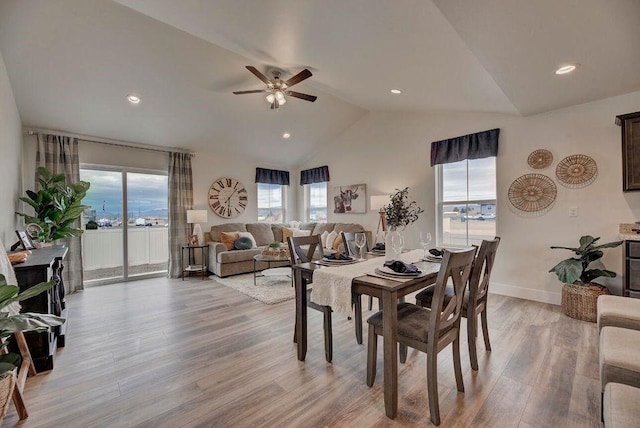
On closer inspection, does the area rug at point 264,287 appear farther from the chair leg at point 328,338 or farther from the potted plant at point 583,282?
the potted plant at point 583,282

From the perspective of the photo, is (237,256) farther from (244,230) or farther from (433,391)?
(433,391)

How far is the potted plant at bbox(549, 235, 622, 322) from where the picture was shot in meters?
3.03

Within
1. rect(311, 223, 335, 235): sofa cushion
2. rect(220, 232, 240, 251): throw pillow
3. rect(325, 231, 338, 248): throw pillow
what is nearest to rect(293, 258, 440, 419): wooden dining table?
rect(325, 231, 338, 248): throw pillow

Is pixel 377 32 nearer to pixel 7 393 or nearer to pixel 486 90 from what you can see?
pixel 486 90

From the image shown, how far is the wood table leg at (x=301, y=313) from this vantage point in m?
2.28

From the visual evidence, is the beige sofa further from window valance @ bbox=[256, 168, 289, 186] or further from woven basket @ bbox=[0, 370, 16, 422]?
woven basket @ bbox=[0, 370, 16, 422]

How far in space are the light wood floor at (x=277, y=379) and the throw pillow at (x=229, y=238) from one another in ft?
7.68

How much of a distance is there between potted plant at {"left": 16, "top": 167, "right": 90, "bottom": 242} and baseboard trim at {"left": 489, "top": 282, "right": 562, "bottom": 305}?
5639mm

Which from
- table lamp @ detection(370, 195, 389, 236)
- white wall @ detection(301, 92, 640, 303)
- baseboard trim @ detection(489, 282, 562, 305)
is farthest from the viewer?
table lamp @ detection(370, 195, 389, 236)

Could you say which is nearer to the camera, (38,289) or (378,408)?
(38,289)

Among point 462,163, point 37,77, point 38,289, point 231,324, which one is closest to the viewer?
point 38,289

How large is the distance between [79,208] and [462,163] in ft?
17.6

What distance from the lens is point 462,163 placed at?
4484 mm

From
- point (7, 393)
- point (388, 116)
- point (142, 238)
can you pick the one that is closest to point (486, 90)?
point (388, 116)
